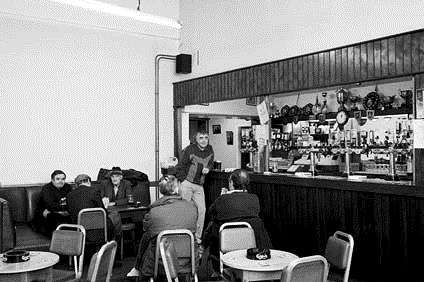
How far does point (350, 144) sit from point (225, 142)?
12.2ft

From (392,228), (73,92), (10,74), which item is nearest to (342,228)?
(392,228)

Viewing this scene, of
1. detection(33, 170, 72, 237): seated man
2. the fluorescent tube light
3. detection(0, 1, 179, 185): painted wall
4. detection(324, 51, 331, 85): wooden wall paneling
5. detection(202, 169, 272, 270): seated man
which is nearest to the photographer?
detection(202, 169, 272, 270): seated man

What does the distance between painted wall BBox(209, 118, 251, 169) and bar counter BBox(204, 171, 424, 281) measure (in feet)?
13.0

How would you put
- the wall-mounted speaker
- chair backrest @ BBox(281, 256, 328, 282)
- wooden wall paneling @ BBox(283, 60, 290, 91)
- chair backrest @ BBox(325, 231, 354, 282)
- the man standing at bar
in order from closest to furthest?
chair backrest @ BBox(281, 256, 328, 282), chair backrest @ BBox(325, 231, 354, 282), wooden wall paneling @ BBox(283, 60, 290, 91), the man standing at bar, the wall-mounted speaker

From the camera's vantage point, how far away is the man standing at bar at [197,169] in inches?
321

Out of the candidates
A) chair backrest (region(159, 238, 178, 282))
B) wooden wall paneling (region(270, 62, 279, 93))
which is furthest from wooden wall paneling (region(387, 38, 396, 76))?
chair backrest (region(159, 238, 178, 282))

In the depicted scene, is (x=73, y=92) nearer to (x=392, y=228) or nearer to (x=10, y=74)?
(x=10, y=74)

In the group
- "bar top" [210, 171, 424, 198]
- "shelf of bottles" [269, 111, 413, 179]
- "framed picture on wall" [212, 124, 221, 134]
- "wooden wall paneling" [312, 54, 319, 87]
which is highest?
"wooden wall paneling" [312, 54, 319, 87]

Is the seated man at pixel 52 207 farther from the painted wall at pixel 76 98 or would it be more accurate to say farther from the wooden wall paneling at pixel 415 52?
the wooden wall paneling at pixel 415 52

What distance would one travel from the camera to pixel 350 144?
838cm

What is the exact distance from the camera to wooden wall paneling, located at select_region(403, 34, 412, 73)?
536 centimetres

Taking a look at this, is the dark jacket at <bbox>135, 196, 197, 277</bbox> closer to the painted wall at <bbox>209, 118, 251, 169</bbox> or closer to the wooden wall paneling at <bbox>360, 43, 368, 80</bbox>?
the wooden wall paneling at <bbox>360, 43, 368, 80</bbox>

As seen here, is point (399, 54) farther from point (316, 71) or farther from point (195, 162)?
point (195, 162)

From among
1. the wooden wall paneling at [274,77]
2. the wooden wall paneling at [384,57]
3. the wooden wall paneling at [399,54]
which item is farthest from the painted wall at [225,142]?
the wooden wall paneling at [399,54]
